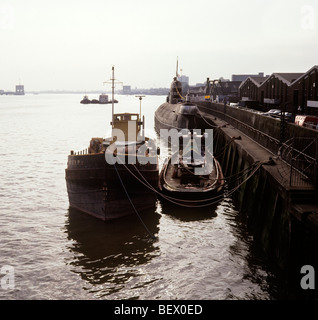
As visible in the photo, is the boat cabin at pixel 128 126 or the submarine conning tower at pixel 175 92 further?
the submarine conning tower at pixel 175 92

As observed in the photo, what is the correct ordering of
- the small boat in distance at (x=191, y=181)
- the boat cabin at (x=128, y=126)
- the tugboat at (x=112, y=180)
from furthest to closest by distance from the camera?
the boat cabin at (x=128, y=126) → the small boat in distance at (x=191, y=181) → the tugboat at (x=112, y=180)

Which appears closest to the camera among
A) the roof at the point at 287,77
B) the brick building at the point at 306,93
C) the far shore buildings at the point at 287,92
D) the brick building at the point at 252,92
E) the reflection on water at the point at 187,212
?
the reflection on water at the point at 187,212

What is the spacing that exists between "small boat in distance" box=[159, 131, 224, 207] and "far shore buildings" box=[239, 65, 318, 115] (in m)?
16.3

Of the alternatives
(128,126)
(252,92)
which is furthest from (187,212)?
(252,92)

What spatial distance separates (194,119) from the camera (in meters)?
49.3

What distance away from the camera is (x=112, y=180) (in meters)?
18.2

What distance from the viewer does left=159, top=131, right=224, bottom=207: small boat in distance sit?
21.1 m

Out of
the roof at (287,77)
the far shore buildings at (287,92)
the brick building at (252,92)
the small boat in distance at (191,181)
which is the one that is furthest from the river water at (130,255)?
the brick building at (252,92)

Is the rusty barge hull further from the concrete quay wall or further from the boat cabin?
the concrete quay wall

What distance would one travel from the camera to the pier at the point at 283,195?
11977 millimetres

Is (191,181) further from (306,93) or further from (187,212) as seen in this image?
(306,93)

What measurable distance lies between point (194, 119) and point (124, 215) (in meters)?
32.1

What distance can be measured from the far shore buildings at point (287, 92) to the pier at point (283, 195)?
16.0 meters

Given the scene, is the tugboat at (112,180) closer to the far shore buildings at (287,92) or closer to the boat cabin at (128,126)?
the boat cabin at (128,126)
